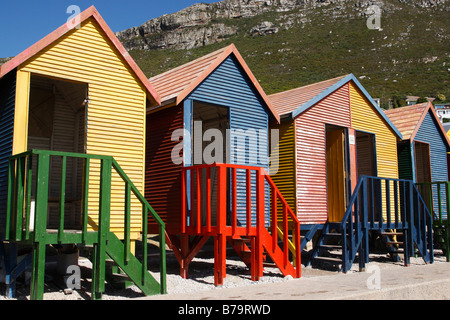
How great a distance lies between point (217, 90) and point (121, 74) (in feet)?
8.99

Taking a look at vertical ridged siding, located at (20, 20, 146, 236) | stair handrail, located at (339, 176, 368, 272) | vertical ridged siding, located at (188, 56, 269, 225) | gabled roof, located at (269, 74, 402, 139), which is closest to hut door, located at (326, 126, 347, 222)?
gabled roof, located at (269, 74, 402, 139)

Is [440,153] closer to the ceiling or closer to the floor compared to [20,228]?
closer to the ceiling

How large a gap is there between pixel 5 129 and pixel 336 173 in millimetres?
10179

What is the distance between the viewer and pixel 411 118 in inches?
742

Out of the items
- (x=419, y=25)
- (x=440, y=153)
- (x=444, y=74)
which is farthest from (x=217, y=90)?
(x=419, y=25)

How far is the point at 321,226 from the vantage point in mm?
14203

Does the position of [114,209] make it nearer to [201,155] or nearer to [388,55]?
[201,155]

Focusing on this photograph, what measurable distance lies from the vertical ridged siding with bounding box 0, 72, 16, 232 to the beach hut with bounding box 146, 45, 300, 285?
3.48m

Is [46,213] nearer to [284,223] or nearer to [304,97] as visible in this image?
[284,223]

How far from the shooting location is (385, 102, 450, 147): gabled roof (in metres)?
18.3

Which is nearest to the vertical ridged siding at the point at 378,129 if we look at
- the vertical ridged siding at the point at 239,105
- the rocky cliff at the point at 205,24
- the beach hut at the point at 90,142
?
the vertical ridged siding at the point at 239,105

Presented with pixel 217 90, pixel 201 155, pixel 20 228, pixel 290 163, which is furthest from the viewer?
pixel 201 155
